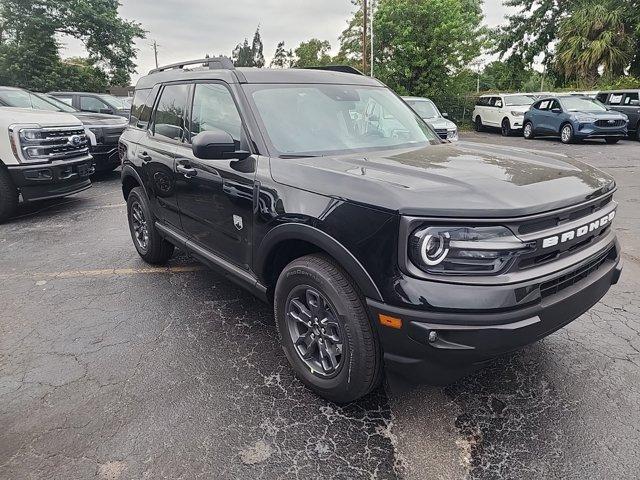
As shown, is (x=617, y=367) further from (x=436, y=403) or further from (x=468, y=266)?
(x=468, y=266)

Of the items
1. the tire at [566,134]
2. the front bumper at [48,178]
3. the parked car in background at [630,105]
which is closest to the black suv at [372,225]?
the front bumper at [48,178]

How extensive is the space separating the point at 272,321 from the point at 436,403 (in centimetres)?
149

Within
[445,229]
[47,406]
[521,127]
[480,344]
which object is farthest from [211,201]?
[521,127]

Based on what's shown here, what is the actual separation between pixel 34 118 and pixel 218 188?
5.27 m

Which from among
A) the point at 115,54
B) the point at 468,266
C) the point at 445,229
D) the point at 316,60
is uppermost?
the point at 316,60

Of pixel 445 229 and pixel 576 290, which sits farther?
pixel 576 290

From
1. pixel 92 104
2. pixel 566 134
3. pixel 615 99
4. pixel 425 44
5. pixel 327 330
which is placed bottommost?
pixel 327 330

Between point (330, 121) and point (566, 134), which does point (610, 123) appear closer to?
point (566, 134)

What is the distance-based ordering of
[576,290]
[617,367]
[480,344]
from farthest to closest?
[617,367], [576,290], [480,344]

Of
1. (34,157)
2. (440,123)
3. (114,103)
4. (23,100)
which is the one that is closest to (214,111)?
(34,157)

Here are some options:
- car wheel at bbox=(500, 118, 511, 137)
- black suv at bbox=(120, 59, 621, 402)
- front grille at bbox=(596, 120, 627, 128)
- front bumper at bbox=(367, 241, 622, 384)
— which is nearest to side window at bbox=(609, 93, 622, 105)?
front grille at bbox=(596, 120, 627, 128)

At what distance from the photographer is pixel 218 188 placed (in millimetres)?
3232

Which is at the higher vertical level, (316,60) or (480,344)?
(316,60)

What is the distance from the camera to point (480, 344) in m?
2.02
